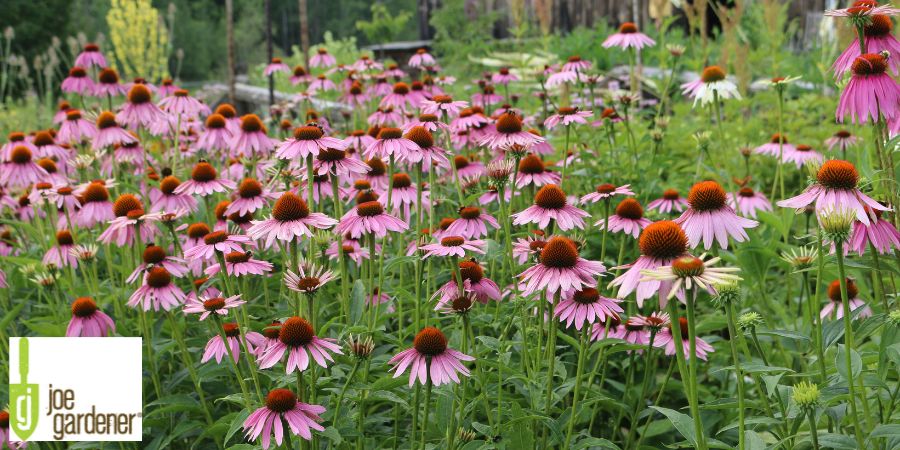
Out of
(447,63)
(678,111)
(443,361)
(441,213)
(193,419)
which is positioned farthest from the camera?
(447,63)

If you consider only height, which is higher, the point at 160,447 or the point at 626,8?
the point at 626,8

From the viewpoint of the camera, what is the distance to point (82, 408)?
5.92 feet

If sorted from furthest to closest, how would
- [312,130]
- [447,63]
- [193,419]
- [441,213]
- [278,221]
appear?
[447,63], [441,213], [193,419], [312,130], [278,221]

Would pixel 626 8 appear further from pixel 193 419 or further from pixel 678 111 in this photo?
pixel 193 419

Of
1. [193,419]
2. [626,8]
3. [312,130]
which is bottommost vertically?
[193,419]

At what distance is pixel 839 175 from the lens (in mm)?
1345

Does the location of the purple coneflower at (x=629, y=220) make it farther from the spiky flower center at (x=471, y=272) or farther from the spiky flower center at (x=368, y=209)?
the spiky flower center at (x=368, y=209)

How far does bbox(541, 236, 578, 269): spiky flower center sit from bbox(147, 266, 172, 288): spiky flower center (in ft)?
3.27

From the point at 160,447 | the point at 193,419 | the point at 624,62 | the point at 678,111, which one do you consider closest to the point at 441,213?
the point at 193,419

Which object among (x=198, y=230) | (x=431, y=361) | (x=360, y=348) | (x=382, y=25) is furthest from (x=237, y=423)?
(x=382, y=25)

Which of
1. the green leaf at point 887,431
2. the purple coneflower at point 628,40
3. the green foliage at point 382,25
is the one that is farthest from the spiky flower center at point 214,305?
the green foliage at point 382,25

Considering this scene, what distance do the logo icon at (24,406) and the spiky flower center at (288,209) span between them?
78 cm

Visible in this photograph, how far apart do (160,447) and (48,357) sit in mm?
351

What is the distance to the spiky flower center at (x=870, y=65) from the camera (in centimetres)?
151
